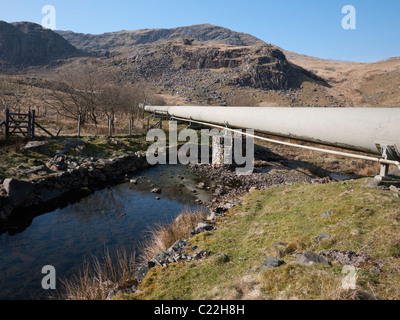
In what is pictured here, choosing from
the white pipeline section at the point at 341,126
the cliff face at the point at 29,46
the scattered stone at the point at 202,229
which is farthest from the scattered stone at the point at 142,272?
the cliff face at the point at 29,46

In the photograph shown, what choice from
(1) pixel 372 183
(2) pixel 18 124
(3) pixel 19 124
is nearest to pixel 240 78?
(3) pixel 19 124

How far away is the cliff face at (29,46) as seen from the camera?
430 ft

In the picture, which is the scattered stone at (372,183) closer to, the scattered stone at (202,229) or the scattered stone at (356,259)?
the scattered stone at (356,259)

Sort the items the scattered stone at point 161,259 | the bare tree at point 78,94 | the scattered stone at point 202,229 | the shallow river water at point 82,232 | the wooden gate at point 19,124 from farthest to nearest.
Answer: the bare tree at point 78,94
the wooden gate at point 19,124
the scattered stone at point 202,229
the shallow river water at point 82,232
the scattered stone at point 161,259

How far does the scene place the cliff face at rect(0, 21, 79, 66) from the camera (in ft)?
430

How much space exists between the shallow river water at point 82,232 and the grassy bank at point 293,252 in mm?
3117

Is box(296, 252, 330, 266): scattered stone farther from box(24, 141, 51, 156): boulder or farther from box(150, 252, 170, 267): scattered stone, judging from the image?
box(24, 141, 51, 156): boulder

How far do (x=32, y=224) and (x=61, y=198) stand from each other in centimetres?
239

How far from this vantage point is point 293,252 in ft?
14.1

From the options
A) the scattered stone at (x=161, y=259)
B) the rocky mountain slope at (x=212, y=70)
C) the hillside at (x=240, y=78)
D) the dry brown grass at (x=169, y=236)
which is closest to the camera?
the scattered stone at (x=161, y=259)

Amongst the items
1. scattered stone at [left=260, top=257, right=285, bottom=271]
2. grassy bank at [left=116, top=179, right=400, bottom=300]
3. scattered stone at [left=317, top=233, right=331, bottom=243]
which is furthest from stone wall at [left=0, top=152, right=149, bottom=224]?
scattered stone at [left=317, top=233, right=331, bottom=243]

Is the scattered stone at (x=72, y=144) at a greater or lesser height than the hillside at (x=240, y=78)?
lesser

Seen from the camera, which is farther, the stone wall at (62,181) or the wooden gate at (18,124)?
the wooden gate at (18,124)
